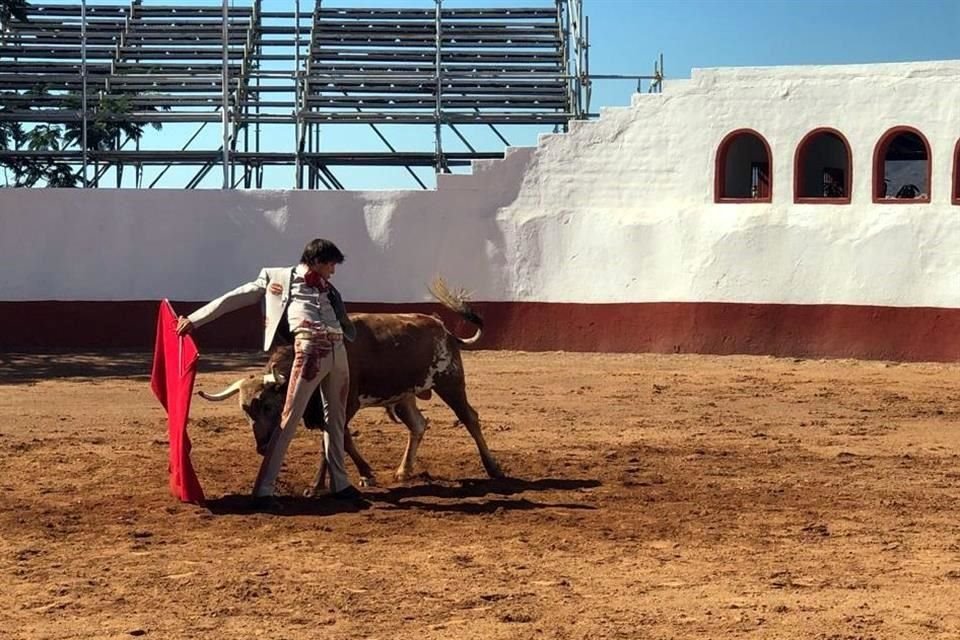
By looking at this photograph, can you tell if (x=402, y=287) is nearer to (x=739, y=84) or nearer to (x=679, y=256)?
(x=679, y=256)

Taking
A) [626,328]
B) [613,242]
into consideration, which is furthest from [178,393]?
[613,242]

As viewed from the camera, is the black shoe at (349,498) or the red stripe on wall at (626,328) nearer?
the black shoe at (349,498)

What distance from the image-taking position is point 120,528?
292 inches

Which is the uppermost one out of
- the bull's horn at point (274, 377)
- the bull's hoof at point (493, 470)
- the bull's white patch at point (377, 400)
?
the bull's horn at point (274, 377)

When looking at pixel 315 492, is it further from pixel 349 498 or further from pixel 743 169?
pixel 743 169

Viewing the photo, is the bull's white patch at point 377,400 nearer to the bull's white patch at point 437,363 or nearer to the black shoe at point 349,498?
the bull's white patch at point 437,363

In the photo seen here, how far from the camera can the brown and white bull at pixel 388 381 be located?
8.05m

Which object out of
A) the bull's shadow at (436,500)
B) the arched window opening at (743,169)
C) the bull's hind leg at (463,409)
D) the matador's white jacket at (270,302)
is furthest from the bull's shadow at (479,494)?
the arched window opening at (743,169)

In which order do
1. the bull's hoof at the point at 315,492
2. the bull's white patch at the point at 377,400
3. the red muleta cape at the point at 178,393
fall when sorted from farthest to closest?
the bull's white patch at the point at 377,400 → the bull's hoof at the point at 315,492 → the red muleta cape at the point at 178,393

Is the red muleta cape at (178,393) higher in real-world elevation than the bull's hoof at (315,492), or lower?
higher

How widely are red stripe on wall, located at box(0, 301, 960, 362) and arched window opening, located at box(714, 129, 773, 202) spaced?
1.71m

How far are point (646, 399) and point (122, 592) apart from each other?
852 cm

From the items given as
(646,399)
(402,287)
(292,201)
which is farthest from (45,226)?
(646,399)

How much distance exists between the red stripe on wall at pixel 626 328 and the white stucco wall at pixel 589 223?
0.20 meters
